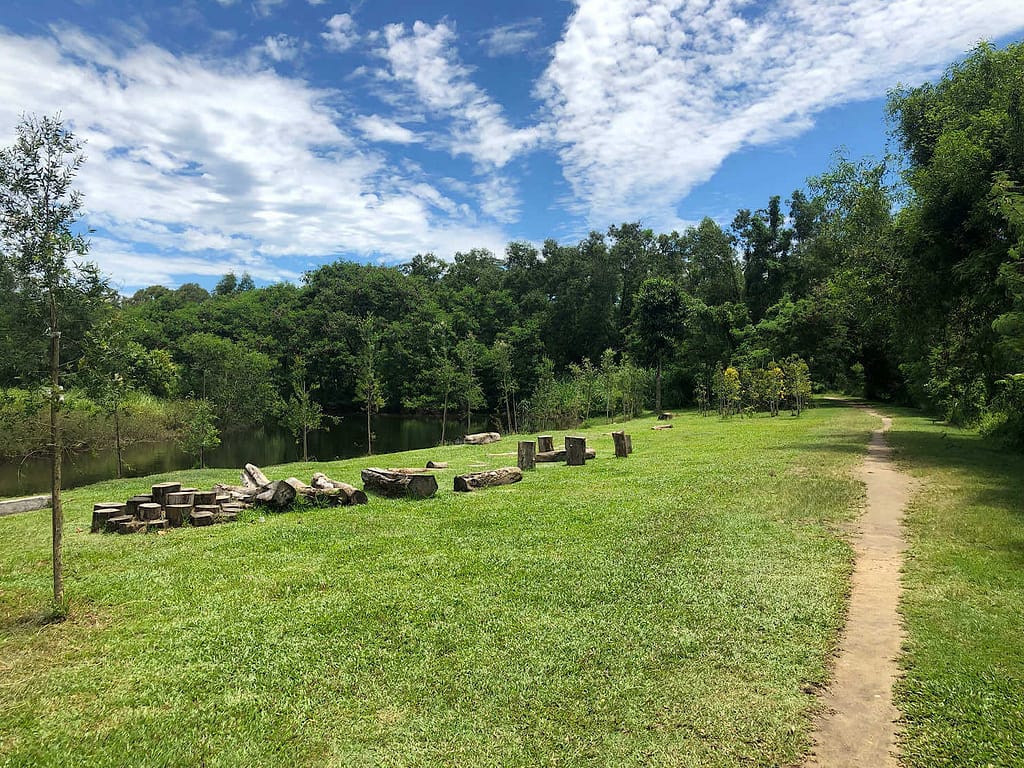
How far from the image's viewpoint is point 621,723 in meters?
3.97

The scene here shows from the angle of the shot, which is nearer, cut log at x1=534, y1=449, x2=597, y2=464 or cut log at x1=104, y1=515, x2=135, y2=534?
cut log at x1=104, y1=515, x2=135, y2=534

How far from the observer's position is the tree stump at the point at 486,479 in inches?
479

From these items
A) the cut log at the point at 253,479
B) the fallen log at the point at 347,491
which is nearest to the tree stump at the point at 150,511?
the cut log at the point at 253,479

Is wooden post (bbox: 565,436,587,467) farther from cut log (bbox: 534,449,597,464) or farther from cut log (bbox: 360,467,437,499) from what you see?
cut log (bbox: 360,467,437,499)

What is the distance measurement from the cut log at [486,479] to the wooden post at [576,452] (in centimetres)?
267

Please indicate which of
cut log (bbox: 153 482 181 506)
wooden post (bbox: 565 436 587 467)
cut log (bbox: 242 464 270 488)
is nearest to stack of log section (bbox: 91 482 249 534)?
cut log (bbox: 153 482 181 506)

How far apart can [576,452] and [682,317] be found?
Result: 86.5 ft

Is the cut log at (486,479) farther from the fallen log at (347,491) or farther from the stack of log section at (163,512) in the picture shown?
the stack of log section at (163,512)

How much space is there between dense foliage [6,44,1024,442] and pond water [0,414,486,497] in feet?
8.64

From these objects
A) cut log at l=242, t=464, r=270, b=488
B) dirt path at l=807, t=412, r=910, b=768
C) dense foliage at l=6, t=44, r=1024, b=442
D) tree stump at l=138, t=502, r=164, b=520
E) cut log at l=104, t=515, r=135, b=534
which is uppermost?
dense foliage at l=6, t=44, r=1024, b=442

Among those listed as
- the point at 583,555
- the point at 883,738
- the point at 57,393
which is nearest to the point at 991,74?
the point at 583,555

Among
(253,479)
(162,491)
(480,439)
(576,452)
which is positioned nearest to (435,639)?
(162,491)

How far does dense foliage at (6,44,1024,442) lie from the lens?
550 inches

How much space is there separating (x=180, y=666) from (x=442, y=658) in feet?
7.39
